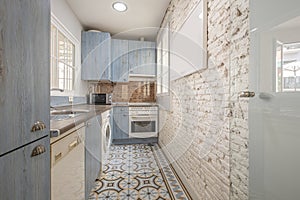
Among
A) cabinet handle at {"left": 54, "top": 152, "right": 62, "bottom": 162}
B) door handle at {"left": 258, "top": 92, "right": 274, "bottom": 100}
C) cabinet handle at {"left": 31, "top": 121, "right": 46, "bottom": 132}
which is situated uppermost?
door handle at {"left": 258, "top": 92, "right": 274, "bottom": 100}

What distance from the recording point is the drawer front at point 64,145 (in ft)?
2.70

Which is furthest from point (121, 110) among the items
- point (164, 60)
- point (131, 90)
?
point (164, 60)

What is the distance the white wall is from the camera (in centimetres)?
227

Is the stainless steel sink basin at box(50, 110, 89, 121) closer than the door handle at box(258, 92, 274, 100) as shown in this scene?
No

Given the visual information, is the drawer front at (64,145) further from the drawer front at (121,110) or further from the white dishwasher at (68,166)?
the drawer front at (121,110)

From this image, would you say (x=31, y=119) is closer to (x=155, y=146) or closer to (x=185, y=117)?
(x=185, y=117)

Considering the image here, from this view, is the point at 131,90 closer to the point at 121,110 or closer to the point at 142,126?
the point at 121,110

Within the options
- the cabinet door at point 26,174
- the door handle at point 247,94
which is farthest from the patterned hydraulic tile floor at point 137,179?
the door handle at point 247,94

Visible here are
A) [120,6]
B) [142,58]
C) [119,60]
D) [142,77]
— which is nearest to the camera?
[120,6]

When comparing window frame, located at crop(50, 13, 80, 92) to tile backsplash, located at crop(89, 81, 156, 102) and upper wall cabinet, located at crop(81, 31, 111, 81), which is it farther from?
tile backsplash, located at crop(89, 81, 156, 102)

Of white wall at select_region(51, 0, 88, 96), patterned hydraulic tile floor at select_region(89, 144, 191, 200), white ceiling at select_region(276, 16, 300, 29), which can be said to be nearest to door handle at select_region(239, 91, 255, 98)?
white ceiling at select_region(276, 16, 300, 29)

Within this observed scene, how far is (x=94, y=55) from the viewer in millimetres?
3463

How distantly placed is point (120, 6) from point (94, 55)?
1196mm

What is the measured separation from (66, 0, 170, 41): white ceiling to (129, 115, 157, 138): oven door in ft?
6.32
